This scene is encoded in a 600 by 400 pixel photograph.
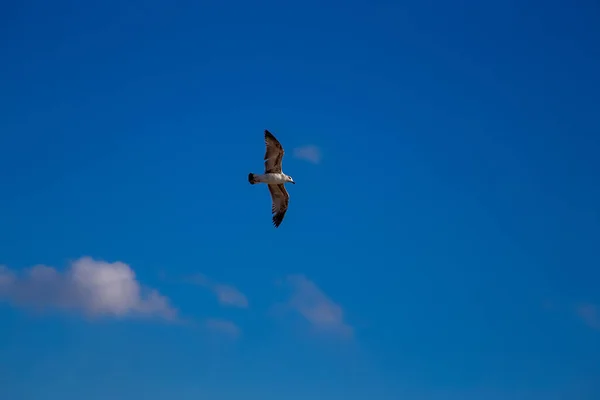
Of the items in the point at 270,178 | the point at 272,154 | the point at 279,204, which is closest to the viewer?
the point at 272,154

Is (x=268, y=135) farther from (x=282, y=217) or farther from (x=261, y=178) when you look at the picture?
(x=282, y=217)

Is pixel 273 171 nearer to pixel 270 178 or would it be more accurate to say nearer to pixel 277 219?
pixel 270 178

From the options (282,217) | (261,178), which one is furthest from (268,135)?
(282,217)

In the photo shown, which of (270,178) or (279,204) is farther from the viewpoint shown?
(279,204)

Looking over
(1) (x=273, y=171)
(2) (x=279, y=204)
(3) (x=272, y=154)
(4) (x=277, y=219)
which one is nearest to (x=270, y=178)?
(1) (x=273, y=171)

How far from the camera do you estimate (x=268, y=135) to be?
4644 centimetres

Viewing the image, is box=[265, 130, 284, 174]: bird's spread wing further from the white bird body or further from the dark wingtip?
the dark wingtip

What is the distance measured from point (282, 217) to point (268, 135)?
20.8 ft

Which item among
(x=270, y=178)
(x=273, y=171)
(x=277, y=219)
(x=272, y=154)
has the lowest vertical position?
(x=277, y=219)

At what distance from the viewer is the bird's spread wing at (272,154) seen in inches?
1827

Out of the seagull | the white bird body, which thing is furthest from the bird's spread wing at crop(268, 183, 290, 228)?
the white bird body

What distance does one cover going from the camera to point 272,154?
4678 centimetres

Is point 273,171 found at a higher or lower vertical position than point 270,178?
higher

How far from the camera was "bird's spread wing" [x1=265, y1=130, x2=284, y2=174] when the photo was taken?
4641cm
